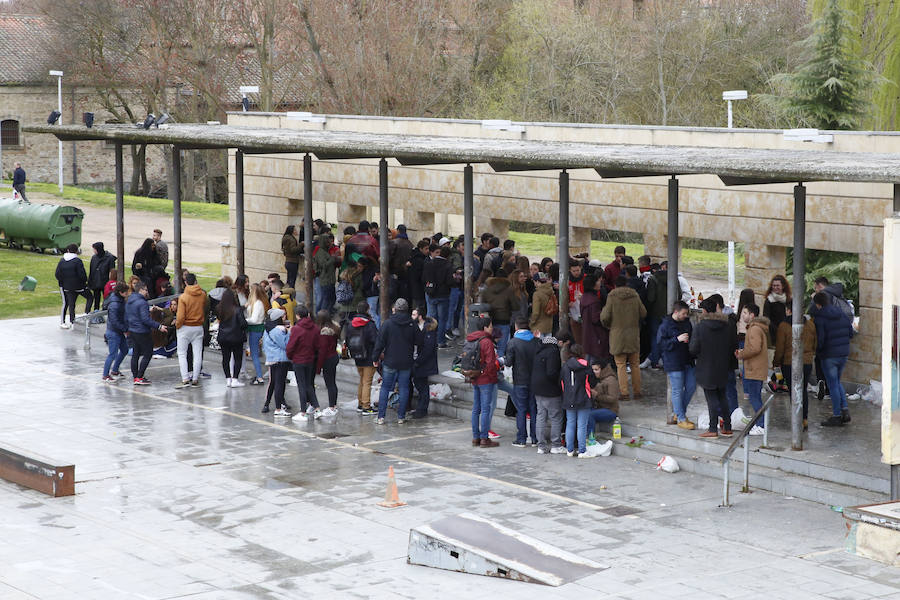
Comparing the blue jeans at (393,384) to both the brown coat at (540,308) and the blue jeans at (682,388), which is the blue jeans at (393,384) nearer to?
the brown coat at (540,308)

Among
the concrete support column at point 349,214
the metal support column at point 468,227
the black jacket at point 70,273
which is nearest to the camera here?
the metal support column at point 468,227

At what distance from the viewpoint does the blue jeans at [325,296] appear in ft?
68.6

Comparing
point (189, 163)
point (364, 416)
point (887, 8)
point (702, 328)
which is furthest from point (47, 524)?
point (189, 163)

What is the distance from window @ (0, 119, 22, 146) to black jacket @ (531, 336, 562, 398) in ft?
157

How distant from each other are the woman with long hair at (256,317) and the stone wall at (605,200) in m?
5.15

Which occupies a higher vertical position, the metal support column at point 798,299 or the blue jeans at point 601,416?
the metal support column at point 798,299

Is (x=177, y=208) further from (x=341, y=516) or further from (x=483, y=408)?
(x=341, y=516)

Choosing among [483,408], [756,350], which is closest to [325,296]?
[483,408]

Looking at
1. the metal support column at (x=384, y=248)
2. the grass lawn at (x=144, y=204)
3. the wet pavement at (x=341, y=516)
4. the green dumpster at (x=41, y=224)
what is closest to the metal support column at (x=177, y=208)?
the metal support column at (x=384, y=248)

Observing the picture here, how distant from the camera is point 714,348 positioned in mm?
14000

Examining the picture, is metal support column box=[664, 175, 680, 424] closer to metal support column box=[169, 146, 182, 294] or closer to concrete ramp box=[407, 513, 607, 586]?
concrete ramp box=[407, 513, 607, 586]

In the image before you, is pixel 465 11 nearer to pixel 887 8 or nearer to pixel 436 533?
pixel 887 8

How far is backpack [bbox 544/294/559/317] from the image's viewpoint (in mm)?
16922

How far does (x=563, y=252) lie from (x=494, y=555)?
6.77m
